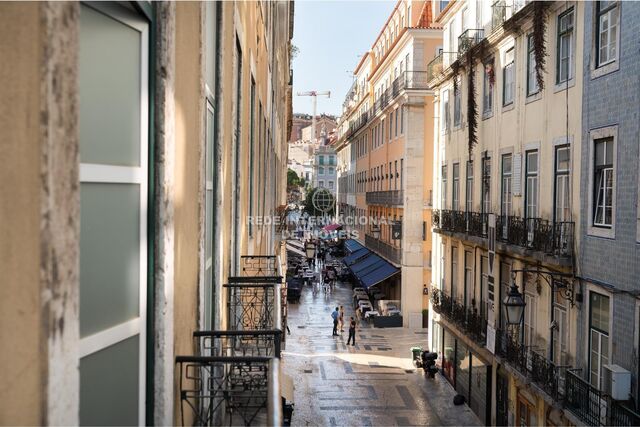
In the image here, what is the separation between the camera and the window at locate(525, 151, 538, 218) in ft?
54.1

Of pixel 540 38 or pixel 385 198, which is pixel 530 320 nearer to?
pixel 540 38

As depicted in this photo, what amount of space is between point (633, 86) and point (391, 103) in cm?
2599

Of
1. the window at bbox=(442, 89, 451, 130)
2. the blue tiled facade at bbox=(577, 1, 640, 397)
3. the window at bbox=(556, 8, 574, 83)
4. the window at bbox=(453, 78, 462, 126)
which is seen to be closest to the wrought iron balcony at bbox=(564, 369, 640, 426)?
the blue tiled facade at bbox=(577, 1, 640, 397)

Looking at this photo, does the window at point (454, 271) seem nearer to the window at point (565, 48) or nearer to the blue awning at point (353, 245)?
the window at point (565, 48)

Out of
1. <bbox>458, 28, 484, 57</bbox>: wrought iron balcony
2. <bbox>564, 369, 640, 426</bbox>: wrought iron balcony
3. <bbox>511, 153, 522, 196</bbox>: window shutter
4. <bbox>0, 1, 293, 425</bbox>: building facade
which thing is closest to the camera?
<bbox>0, 1, 293, 425</bbox>: building facade

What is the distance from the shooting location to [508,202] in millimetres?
18297

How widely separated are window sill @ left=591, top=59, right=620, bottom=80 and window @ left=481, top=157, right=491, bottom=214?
7.01 m

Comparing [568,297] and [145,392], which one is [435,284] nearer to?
[568,297]

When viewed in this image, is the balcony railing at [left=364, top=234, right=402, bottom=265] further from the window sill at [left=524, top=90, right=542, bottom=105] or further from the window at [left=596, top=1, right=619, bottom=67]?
the window at [left=596, top=1, right=619, bottom=67]

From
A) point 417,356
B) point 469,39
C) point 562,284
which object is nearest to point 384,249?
point 417,356

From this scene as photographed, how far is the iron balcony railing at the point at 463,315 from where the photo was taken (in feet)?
65.1

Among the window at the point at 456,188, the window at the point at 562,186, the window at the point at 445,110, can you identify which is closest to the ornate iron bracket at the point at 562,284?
the window at the point at 562,186

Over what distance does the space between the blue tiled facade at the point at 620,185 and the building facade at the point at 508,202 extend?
0.51 meters

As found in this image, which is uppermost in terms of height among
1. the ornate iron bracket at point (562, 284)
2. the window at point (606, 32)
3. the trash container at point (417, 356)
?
the window at point (606, 32)
